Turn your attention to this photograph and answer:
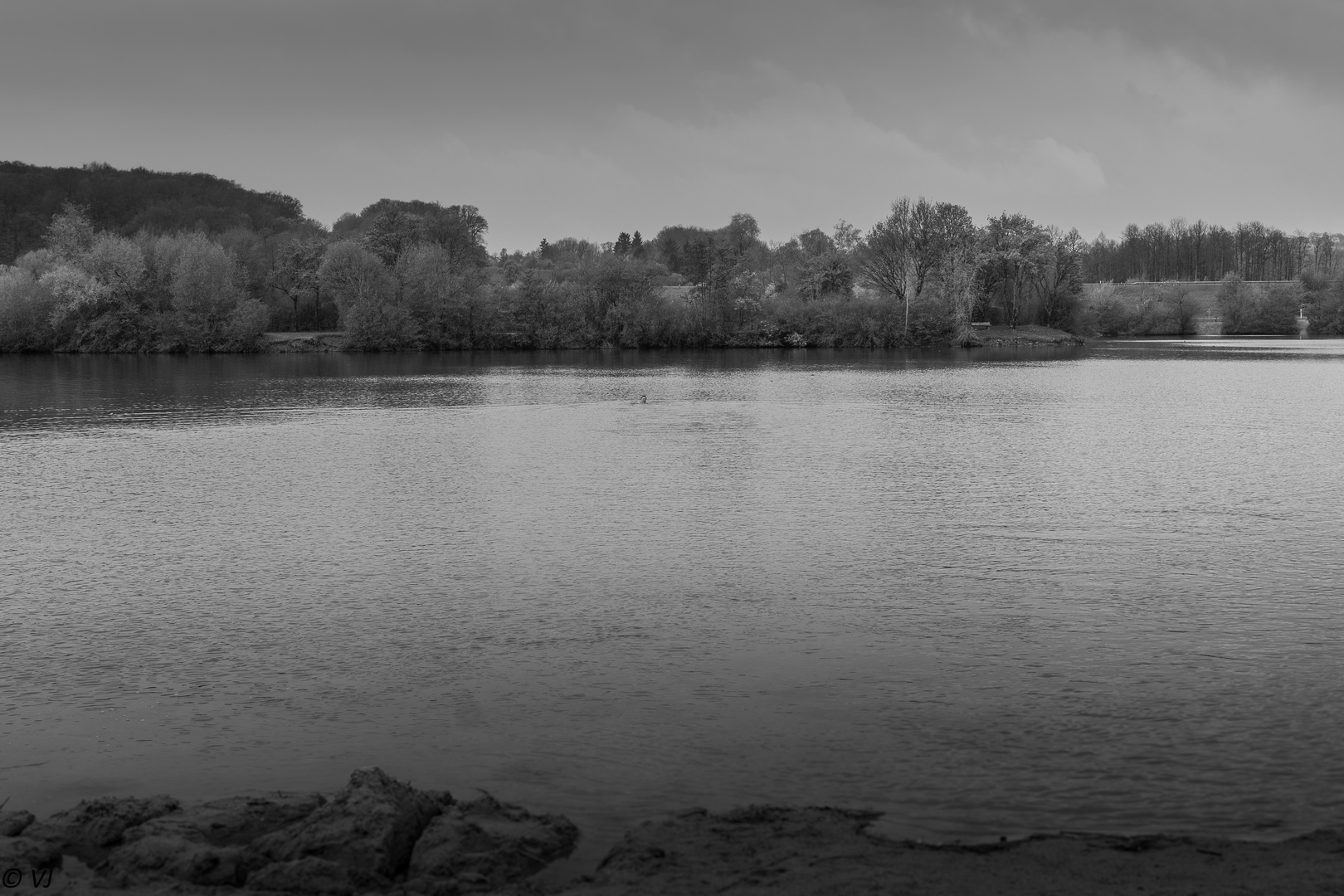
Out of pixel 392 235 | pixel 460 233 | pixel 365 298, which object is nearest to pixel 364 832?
pixel 365 298

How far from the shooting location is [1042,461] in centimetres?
2634

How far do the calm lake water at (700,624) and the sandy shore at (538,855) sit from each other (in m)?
0.48

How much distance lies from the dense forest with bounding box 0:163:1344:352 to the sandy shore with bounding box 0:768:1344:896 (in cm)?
9447

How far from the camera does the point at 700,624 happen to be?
13.4 m

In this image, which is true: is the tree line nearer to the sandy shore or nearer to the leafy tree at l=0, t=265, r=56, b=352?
the leafy tree at l=0, t=265, r=56, b=352

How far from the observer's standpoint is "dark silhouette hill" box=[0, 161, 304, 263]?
500 ft

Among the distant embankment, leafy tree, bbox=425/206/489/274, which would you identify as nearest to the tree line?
the distant embankment

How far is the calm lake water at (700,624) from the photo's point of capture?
9.02 m

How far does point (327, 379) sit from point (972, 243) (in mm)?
77415

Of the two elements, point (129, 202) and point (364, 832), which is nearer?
point (364, 832)

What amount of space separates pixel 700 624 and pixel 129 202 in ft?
617

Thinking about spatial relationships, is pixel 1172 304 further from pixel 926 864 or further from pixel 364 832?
pixel 364 832

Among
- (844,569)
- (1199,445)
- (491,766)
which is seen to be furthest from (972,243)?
(491,766)

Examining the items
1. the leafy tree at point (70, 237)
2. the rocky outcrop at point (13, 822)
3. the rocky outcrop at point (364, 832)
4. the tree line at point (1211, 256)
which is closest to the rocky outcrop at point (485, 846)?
the rocky outcrop at point (364, 832)
